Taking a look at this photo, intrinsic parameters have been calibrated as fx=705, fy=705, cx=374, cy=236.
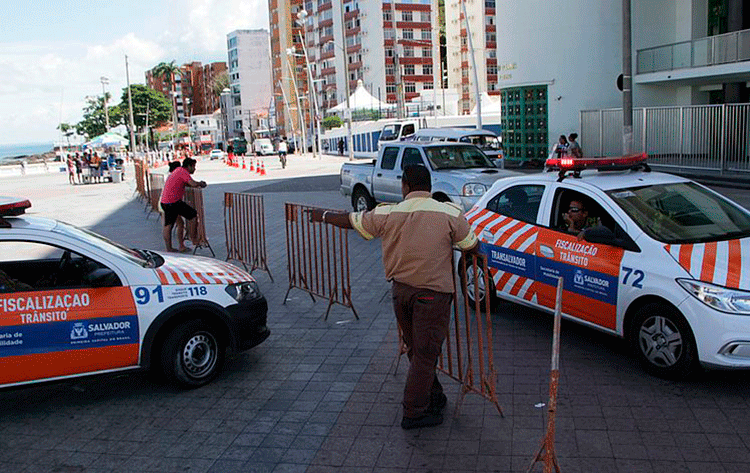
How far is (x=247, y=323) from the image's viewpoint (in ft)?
20.4

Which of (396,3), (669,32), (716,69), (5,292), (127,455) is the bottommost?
(127,455)

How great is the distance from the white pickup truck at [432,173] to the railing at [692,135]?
8971mm

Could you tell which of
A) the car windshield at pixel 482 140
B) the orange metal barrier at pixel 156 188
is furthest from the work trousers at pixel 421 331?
the car windshield at pixel 482 140

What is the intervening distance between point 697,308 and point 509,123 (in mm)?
27512

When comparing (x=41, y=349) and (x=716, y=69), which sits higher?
(x=716, y=69)

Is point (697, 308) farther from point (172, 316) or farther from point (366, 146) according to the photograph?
point (366, 146)

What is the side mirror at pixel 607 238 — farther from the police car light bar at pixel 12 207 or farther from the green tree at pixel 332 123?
the green tree at pixel 332 123

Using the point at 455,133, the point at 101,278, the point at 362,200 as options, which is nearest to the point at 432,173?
the point at 362,200

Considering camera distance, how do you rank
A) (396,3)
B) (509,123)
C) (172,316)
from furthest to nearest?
(396,3) → (509,123) → (172,316)

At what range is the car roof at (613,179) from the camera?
6695 millimetres

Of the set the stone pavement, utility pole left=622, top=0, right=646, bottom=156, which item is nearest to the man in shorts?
the stone pavement

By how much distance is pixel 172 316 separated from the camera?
5.81 meters

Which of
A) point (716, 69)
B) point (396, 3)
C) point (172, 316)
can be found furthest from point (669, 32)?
point (396, 3)

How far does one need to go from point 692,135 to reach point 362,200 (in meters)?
11.3
